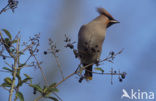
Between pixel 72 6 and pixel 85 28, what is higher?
pixel 72 6

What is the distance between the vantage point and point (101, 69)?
6.80 feet

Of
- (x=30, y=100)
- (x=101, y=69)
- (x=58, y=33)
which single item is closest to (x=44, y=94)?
(x=101, y=69)

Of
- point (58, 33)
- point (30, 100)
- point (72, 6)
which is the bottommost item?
point (30, 100)

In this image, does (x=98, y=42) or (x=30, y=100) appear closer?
(x=98, y=42)

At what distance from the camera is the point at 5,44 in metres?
1.63

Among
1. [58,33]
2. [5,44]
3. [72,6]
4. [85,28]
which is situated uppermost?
[72,6]

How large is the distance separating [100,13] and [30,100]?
146 centimetres

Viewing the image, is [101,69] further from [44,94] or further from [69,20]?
[69,20]

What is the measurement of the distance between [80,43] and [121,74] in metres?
0.96

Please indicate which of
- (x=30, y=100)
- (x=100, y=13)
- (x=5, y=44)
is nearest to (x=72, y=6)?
(x=30, y=100)

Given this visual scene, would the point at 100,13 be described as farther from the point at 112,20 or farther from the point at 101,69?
the point at 101,69

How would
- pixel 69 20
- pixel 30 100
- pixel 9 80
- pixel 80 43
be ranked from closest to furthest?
pixel 9 80 → pixel 80 43 → pixel 30 100 → pixel 69 20

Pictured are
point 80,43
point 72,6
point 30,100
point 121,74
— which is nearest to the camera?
point 121,74

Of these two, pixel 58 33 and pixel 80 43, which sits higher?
pixel 58 33
